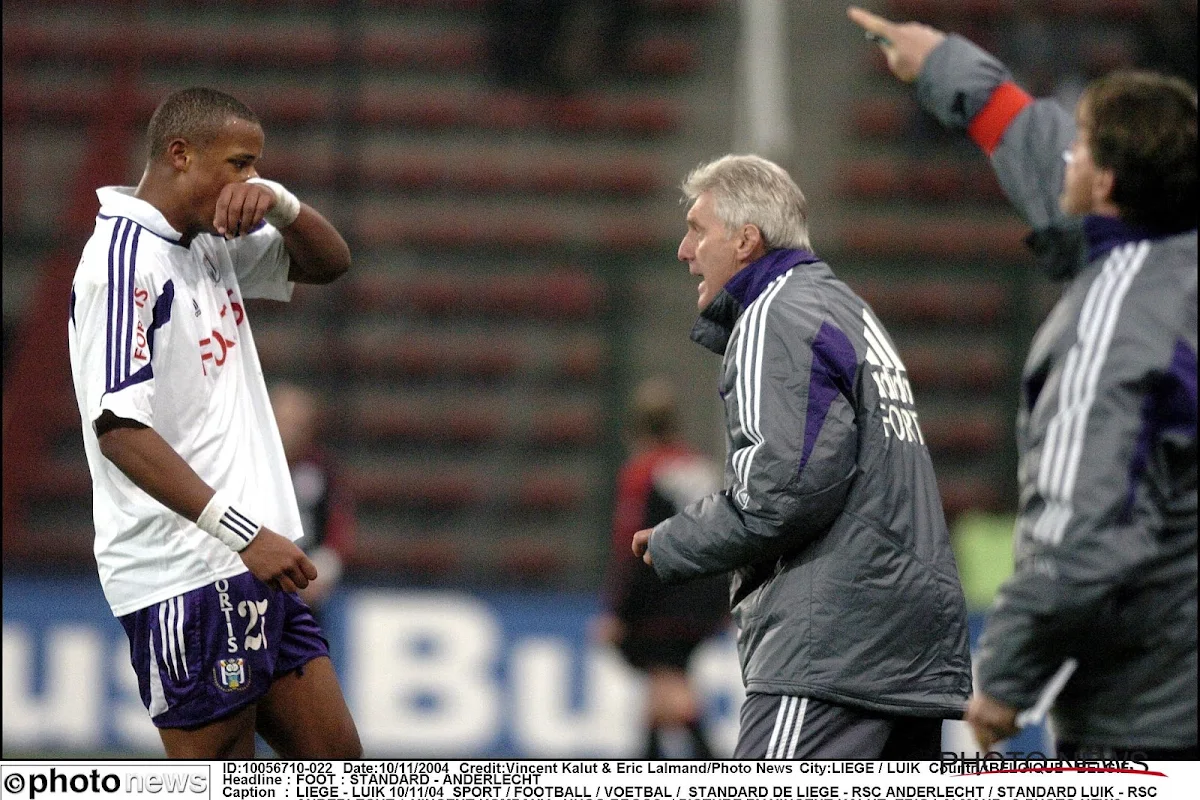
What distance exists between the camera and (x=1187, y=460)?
8.89 feet

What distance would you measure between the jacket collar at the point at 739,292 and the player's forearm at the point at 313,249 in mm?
862

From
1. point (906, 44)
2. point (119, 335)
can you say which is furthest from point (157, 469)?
point (906, 44)

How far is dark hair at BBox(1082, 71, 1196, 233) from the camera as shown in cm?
282

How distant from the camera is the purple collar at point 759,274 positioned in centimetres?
331

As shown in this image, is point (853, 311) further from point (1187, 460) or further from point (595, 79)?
point (595, 79)

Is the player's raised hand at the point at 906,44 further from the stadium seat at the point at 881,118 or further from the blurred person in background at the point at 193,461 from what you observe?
the stadium seat at the point at 881,118

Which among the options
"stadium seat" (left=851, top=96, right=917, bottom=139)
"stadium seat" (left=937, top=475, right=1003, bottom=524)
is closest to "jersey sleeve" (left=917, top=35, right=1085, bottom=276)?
"stadium seat" (left=937, top=475, right=1003, bottom=524)

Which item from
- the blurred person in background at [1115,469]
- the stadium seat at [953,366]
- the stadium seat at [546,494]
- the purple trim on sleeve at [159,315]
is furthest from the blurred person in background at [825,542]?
the stadium seat at [953,366]

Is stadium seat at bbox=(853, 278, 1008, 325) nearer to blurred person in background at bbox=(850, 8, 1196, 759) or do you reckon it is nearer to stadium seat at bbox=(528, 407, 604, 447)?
stadium seat at bbox=(528, 407, 604, 447)

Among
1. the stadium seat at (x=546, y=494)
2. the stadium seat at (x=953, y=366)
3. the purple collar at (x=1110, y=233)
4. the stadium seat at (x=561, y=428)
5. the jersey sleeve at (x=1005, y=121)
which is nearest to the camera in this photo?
the purple collar at (x=1110, y=233)

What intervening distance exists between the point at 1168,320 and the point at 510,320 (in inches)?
296

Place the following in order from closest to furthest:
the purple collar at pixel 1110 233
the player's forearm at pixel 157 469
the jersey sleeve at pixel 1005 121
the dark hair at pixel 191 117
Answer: the purple collar at pixel 1110 233
the player's forearm at pixel 157 469
the dark hair at pixel 191 117
the jersey sleeve at pixel 1005 121

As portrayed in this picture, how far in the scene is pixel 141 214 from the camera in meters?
3.30

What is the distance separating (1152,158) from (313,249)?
5.94 feet
